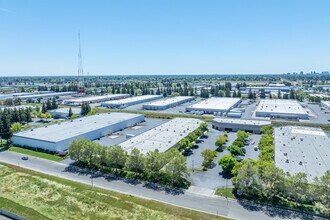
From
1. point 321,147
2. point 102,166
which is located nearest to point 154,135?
point 102,166

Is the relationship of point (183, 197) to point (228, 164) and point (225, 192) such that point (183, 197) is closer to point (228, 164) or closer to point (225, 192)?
point (225, 192)

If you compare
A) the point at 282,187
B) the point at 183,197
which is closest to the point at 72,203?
the point at 183,197

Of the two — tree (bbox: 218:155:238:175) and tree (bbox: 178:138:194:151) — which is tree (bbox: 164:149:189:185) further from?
tree (bbox: 178:138:194:151)

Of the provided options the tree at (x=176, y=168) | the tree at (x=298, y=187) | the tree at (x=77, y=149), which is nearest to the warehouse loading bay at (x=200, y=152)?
the tree at (x=176, y=168)

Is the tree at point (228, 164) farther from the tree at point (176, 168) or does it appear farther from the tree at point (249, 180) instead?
the tree at point (176, 168)

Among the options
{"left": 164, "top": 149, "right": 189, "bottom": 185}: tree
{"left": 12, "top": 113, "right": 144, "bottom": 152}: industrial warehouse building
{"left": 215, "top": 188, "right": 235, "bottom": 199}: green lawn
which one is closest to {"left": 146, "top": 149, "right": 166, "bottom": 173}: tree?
{"left": 164, "top": 149, "right": 189, "bottom": 185}: tree

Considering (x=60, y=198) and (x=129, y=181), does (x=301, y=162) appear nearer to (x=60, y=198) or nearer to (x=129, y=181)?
(x=129, y=181)
